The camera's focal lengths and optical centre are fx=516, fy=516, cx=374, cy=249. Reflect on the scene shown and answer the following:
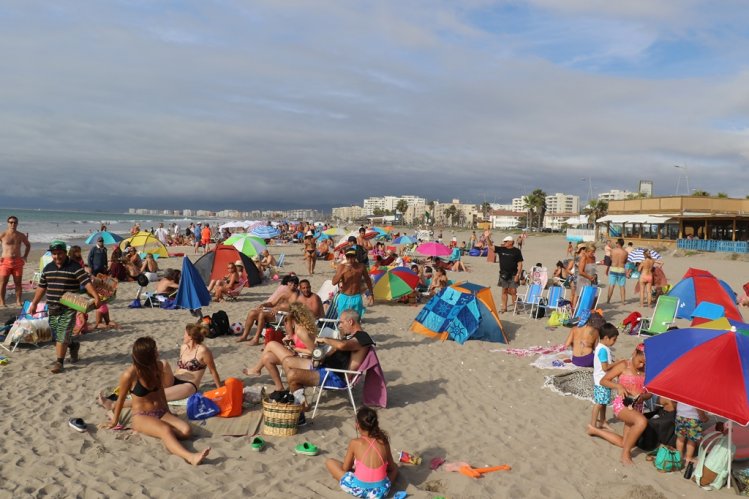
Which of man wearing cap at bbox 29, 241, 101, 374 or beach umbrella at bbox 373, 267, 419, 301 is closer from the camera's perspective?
man wearing cap at bbox 29, 241, 101, 374

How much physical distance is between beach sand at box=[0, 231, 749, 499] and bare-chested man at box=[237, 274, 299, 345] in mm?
245

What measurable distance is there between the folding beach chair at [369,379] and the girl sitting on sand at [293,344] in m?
0.51

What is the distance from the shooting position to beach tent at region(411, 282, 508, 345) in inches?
328

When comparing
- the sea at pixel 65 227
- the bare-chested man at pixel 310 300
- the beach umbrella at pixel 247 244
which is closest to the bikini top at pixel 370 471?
the bare-chested man at pixel 310 300

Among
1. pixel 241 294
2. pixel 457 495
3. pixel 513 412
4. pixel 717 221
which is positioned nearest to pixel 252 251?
pixel 241 294

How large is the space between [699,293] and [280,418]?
8086mm

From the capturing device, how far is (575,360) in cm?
651

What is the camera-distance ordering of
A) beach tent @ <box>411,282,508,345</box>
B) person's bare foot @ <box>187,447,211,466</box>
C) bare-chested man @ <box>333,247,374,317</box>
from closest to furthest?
person's bare foot @ <box>187,447,211,466</box> < bare-chested man @ <box>333,247,374,317</box> < beach tent @ <box>411,282,508,345</box>

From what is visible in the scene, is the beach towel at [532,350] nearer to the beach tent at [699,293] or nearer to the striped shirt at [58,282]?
the beach tent at [699,293]

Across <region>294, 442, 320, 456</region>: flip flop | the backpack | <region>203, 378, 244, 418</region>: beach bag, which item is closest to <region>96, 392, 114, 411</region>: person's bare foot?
<region>203, 378, 244, 418</region>: beach bag

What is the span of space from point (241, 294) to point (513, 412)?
8.07 m

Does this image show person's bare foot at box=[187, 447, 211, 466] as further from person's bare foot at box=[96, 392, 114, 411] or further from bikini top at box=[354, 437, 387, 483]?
person's bare foot at box=[96, 392, 114, 411]

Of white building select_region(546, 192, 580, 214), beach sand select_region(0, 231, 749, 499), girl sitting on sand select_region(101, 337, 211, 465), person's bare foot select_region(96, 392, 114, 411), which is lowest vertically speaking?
beach sand select_region(0, 231, 749, 499)

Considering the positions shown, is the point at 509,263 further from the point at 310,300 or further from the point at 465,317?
the point at 310,300
